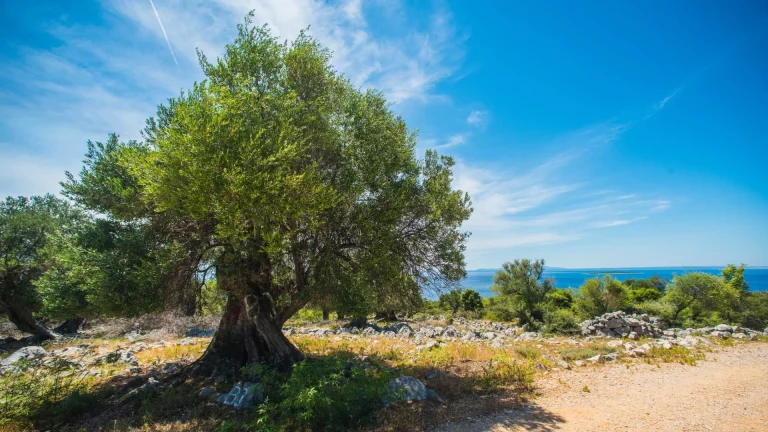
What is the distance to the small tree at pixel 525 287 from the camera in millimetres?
31438

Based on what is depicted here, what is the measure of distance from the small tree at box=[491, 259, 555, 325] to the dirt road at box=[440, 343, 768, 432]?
1824 centimetres

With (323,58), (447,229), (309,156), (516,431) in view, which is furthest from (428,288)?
(323,58)

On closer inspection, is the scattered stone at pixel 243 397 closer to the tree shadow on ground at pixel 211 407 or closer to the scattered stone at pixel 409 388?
the tree shadow on ground at pixel 211 407

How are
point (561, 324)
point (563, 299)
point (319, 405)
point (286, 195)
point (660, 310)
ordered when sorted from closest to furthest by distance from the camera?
point (319, 405)
point (286, 195)
point (561, 324)
point (660, 310)
point (563, 299)

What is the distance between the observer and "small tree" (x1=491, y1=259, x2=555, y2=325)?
3144 cm

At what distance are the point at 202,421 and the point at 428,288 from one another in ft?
28.8

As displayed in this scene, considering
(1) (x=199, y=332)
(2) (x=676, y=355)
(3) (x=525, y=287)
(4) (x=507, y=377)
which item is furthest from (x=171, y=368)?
(3) (x=525, y=287)

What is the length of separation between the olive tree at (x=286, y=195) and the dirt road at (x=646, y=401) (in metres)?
5.28

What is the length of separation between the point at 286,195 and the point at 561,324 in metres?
26.2

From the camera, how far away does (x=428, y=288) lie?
13.5 meters

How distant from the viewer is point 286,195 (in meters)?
9.10

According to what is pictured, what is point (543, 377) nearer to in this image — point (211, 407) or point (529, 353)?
point (529, 353)

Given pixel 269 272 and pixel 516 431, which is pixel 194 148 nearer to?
pixel 269 272

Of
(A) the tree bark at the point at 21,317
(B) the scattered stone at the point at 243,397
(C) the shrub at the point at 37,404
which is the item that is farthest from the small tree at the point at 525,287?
(A) the tree bark at the point at 21,317
